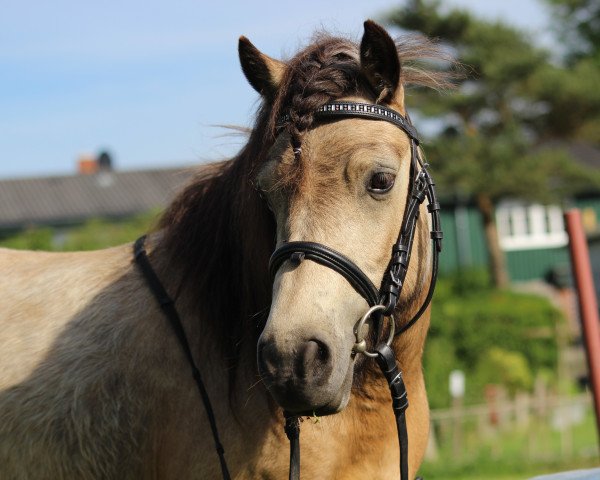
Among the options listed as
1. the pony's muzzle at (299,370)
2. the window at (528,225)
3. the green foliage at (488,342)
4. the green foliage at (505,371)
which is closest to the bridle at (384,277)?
the pony's muzzle at (299,370)

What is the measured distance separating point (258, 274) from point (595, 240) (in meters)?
33.2

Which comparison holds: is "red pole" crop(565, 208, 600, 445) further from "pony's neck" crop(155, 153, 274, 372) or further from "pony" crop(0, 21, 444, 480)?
"pony's neck" crop(155, 153, 274, 372)

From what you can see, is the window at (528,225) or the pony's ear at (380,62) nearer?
the pony's ear at (380,62)

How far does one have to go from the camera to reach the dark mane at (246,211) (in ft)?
10.8

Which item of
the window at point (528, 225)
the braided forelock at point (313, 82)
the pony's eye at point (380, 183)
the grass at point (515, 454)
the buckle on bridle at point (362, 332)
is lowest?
the grass at point (515, 454)

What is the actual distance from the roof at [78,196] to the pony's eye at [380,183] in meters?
44.7

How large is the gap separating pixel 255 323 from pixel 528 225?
45.5 meters

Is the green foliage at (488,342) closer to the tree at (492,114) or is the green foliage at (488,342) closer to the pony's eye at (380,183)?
the tree at (492,114)

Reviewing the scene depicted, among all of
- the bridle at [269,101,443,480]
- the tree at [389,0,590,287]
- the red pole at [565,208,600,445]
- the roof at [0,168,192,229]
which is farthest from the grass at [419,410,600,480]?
the roof at [0,168,192,229]

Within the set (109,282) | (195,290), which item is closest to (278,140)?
(195,290)

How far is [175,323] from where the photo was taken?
3607mm

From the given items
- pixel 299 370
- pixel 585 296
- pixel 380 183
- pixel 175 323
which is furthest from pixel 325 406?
pixel 585 296

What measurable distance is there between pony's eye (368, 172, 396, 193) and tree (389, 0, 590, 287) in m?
29.2

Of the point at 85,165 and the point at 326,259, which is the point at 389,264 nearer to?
the point at 326,259
